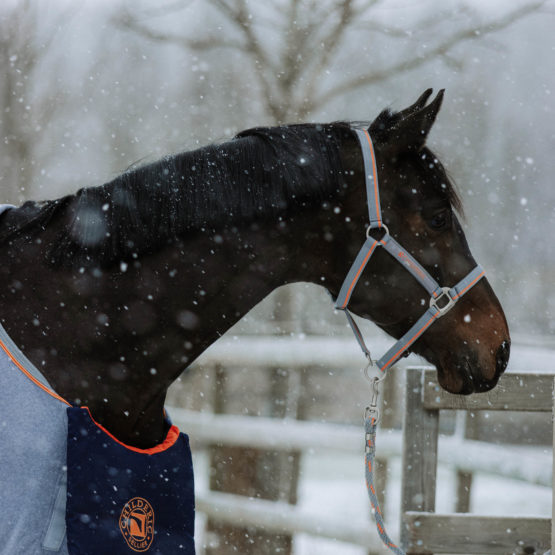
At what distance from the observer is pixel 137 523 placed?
1.76m

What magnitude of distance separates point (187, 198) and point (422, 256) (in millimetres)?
662

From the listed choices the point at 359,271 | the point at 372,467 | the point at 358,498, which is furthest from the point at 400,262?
the point at 358,498

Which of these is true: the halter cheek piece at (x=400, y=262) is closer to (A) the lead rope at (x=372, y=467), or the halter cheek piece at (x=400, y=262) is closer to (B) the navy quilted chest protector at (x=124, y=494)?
(A) the lead rope at (x=372, y=467)

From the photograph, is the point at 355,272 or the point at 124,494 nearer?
the point at 124,494

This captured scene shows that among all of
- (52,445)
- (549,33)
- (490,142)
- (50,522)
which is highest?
(549,33)

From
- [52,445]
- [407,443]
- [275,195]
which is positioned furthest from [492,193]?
[52,445]

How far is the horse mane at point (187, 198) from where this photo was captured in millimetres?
→ 1772

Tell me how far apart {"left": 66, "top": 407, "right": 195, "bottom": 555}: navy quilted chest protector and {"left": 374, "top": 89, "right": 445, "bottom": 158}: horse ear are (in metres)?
1.03

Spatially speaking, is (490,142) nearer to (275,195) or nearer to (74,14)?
(74,14)

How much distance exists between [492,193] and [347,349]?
403 centimetres

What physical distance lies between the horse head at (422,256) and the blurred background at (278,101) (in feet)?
6.08

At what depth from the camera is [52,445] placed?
5.32 feet

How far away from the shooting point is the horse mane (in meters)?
1.77

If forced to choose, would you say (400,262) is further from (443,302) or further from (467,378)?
(467,378)
